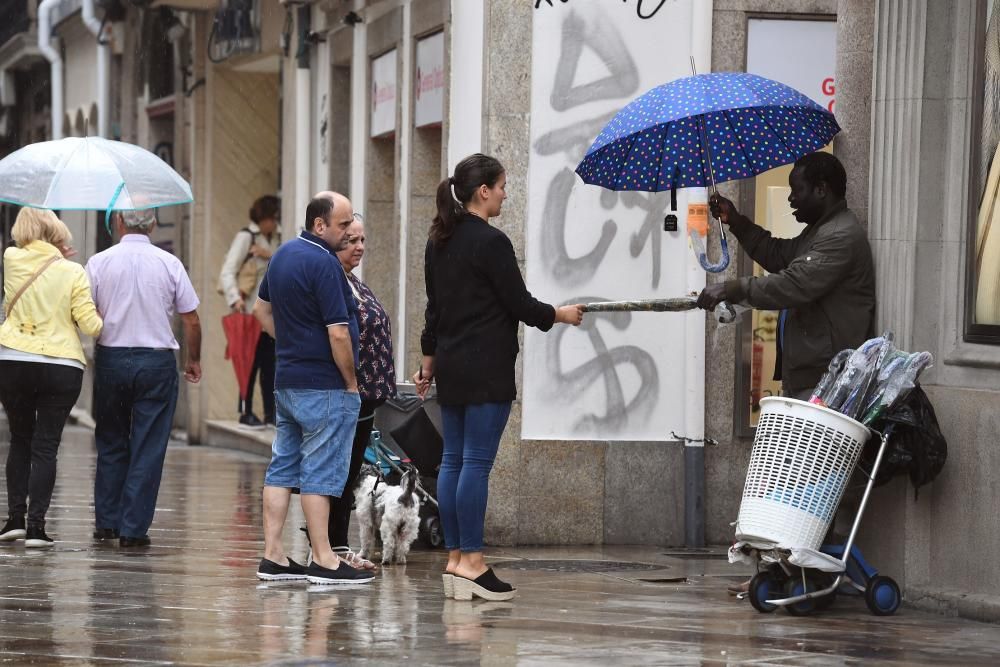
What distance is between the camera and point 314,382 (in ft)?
31.3

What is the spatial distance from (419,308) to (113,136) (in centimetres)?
1277

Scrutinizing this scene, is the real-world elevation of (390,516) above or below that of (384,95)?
below

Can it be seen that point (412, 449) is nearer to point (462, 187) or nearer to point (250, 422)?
point (462, 187)

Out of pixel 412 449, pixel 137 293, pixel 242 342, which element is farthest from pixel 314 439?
pixel 242 342

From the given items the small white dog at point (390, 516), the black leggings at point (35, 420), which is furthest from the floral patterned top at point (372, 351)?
the black leggings at point (35, 420)

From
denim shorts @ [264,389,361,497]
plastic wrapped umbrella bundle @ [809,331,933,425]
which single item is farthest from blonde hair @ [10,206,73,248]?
plastic wrapped umbrella bundle @ [809,331,933,425]

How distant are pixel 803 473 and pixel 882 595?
27.6 inches

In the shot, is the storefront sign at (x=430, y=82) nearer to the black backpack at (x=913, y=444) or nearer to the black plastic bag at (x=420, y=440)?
the black plastic bag at (x=420, y=440)

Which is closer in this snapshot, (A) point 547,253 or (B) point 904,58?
(B) point 904,58

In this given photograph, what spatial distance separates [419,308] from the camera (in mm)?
14133

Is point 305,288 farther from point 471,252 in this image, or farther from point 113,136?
point 113,136

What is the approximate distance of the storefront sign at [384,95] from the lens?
14.9 meters

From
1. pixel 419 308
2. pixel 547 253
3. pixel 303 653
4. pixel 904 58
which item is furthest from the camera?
pixel 419 308

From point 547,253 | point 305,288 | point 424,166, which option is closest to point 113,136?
point 424,166
